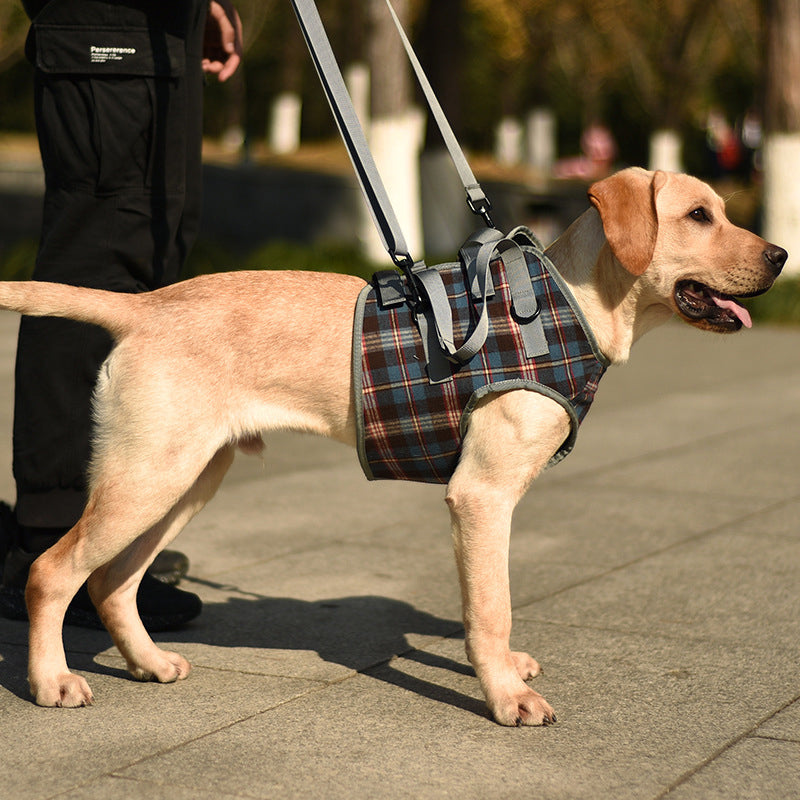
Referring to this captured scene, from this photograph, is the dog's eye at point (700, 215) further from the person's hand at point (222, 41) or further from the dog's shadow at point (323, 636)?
the person's hand at point (222, 41)

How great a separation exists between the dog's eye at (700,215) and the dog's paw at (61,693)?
212cm

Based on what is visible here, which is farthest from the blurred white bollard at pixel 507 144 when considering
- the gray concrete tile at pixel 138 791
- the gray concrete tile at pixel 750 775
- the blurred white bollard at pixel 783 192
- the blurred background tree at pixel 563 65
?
the gray concrete tile at pixel 138 791

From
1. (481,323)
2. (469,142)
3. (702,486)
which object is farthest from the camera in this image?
(469,142)

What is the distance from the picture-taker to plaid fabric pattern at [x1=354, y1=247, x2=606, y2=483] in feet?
11.1

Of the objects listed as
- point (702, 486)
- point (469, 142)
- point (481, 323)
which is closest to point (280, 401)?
point (481, 323)

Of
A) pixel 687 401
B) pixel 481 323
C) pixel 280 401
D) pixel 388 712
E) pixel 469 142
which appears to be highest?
pixel 481 323

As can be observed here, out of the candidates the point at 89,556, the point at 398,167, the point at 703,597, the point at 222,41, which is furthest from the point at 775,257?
the point at 398,167

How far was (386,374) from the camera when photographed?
3430 millimetres

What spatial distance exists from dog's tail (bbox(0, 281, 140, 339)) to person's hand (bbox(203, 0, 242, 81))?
4.75 ft

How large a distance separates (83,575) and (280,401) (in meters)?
0.71

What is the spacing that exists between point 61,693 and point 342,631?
3.36 ft

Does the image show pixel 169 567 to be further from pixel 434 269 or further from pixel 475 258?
pixel 475 258

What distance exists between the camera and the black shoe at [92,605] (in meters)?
4.07

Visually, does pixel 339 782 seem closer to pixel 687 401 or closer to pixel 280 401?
pixel 280 401
